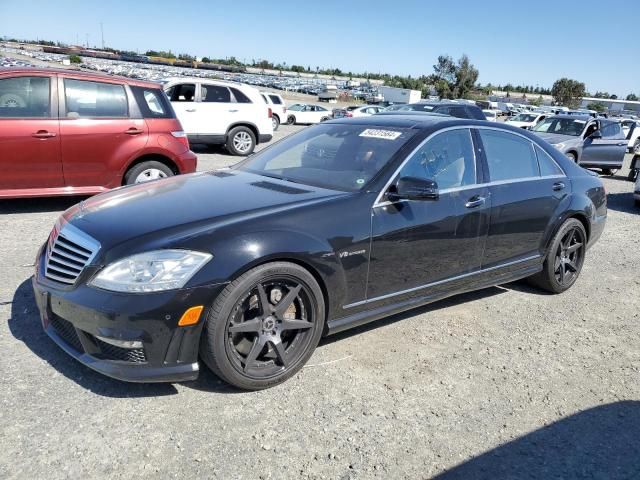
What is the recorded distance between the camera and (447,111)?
14742mm

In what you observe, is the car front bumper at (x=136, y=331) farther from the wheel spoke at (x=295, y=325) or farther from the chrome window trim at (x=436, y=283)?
the chrome window trim at (x=436, y=283)

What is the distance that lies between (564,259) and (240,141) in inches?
387

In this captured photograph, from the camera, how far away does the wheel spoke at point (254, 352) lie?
299 centimetres

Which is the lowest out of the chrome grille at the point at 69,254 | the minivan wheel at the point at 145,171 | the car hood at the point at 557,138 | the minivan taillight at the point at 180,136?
the minivan wheel at the point at 145,171

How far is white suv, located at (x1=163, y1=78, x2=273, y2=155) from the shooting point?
12.7 metres

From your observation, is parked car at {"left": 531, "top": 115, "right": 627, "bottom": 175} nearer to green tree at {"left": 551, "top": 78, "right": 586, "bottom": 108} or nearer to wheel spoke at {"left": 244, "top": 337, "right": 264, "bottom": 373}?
wheel spoke at {"left": 244, "top": 337, "right": 264, "bottom": 373}

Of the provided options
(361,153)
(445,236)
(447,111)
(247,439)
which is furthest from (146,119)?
(447,111)

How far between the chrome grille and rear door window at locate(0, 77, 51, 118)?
3.70 meters

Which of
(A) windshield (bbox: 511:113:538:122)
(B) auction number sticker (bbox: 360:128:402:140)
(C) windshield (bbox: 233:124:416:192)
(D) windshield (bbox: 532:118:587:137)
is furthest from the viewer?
(A) windshield (bbox: 511:113:538:122)

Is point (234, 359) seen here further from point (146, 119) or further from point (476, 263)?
point (146, 119)

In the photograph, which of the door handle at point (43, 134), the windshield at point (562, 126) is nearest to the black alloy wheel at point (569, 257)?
the door handle at point (43, 134)

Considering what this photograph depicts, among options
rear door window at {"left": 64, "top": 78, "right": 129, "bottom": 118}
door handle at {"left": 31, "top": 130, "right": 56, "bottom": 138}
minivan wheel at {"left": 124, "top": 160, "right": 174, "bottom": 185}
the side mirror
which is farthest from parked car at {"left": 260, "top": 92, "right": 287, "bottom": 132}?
the side mirror

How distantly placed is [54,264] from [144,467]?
136cm

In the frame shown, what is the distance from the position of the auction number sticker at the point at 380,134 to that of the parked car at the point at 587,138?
34.7 ft
